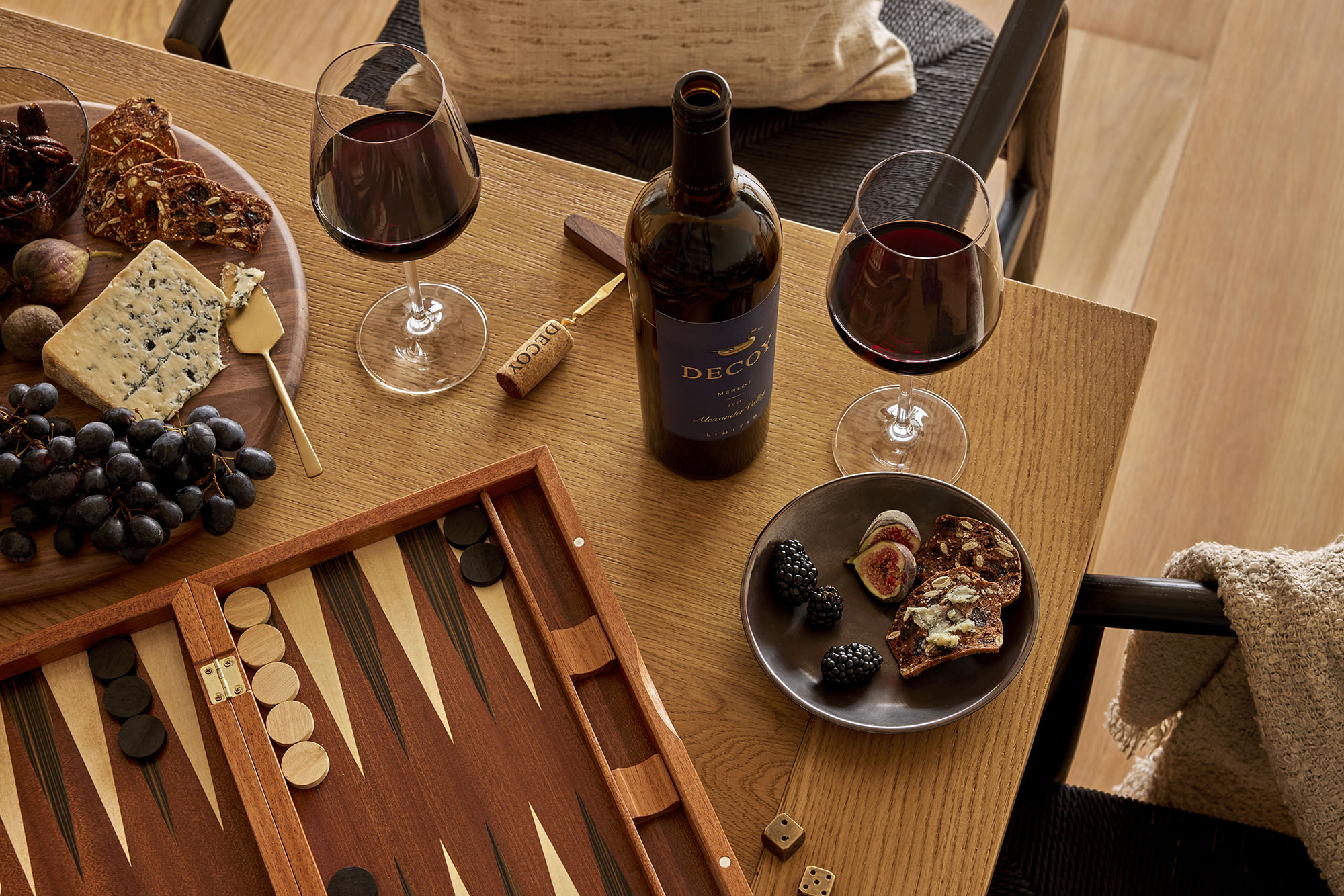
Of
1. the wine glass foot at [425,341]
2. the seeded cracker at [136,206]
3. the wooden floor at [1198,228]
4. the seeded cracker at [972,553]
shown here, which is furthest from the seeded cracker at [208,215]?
the wooden floor at [1198,228]

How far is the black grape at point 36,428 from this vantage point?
832 millimetres

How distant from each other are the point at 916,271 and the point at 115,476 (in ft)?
2.00

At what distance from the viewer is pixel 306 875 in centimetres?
71

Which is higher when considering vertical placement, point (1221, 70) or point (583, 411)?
point (583, 411)

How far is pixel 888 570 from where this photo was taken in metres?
0.84

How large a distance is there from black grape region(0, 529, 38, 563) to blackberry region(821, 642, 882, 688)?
62 cm

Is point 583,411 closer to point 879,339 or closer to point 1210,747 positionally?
point 879,339

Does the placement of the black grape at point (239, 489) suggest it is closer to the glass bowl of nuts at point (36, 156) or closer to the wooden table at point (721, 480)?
the wooden table at point (721, 480)

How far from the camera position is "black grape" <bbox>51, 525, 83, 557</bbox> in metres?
0.85

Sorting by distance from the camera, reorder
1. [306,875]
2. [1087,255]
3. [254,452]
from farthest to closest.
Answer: [1087,255] < [254,452] < [306,875]

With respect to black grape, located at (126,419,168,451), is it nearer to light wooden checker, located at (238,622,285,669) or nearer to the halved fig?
light wooden checker, located at (238,622,285,669)

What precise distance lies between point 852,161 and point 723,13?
10.4 inches

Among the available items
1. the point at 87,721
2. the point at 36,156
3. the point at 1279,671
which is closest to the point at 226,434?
the point at 87,721

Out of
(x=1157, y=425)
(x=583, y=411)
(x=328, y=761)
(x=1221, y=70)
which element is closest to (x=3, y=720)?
(x=328, y=761)
